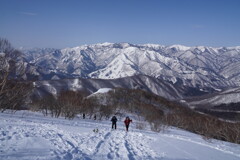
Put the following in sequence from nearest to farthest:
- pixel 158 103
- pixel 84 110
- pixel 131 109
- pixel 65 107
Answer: pixel 65 107
pixel 84 110
pixel 131 109
pixel 158 103

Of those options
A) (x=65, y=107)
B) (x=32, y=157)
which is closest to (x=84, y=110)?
(x=65, y=107)

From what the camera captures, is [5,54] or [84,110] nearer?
[5,54]

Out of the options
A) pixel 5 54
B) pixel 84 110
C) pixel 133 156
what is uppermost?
pixel 5 54

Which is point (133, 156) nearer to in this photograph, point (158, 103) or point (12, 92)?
point (12, 92)

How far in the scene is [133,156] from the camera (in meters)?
12.1

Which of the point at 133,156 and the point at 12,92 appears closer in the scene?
the point at 133,156

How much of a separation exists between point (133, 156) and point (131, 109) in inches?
2259

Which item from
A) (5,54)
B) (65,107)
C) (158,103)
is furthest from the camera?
(158,103)

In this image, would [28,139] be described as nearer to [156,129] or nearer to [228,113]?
[156,129]

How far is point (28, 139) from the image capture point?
12344 millimetres

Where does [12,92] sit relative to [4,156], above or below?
above

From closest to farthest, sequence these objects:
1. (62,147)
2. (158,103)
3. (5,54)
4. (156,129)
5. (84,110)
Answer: (62,147)
(5,54)
(156,129)
(84,110)
(158,103)

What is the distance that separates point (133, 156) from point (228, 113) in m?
166

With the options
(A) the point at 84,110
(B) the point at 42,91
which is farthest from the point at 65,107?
(B) the point at 42,91
